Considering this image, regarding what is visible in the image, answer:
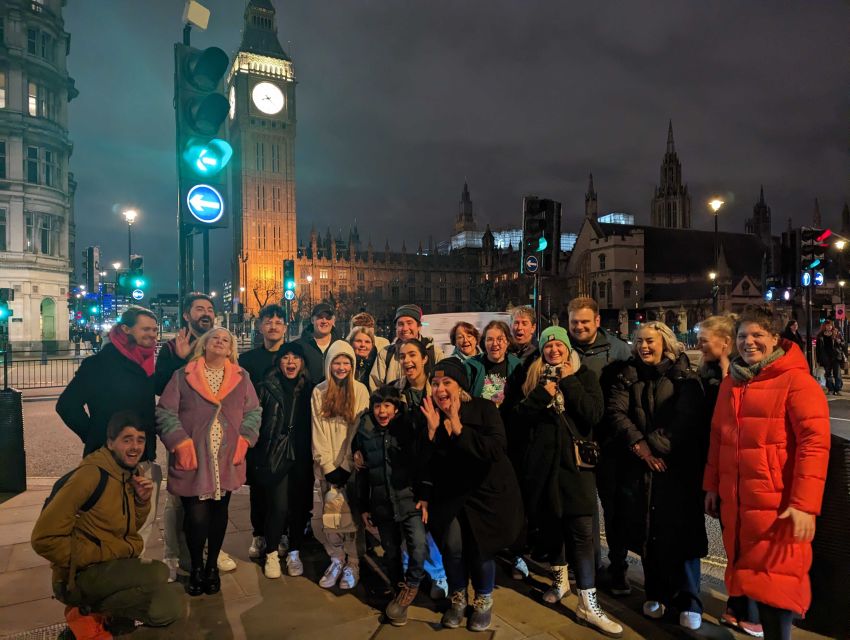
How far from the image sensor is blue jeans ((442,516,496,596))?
3545mm

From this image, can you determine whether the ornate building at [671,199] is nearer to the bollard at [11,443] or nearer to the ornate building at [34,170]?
the ornate building at [34,170]

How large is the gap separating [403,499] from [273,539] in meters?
1.27

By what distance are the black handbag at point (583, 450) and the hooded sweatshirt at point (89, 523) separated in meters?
2.74

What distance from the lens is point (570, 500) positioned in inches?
143

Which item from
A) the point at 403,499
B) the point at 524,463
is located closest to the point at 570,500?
the point at 524,463

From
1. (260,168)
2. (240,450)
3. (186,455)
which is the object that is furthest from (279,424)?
(260,168)

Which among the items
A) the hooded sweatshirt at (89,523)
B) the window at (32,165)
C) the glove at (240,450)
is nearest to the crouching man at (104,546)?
the hooded sweatshirt at (89,523)

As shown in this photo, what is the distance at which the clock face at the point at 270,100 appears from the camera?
85.8 meters

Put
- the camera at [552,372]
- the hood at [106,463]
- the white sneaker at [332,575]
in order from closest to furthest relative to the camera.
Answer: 1. the hood at [106,463]
2. the camera at [552,372]
3. the white sneaker at [332,575]

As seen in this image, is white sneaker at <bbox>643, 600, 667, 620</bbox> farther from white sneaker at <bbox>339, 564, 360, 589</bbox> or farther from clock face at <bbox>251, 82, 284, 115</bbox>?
clock face at <bbox>251, 82, 284, 115</bbox>

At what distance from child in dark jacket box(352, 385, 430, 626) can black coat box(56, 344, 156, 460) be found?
1.63 meters

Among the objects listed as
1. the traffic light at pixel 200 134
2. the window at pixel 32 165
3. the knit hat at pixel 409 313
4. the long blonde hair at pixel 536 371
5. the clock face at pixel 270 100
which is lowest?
the long blonde hair at pixel 536 371

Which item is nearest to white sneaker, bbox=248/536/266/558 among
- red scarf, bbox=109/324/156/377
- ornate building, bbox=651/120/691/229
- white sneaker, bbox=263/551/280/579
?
white sneaker, bbox=263/551/280/579

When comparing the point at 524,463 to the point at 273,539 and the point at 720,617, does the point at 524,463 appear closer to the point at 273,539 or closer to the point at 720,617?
the point at 720,617
